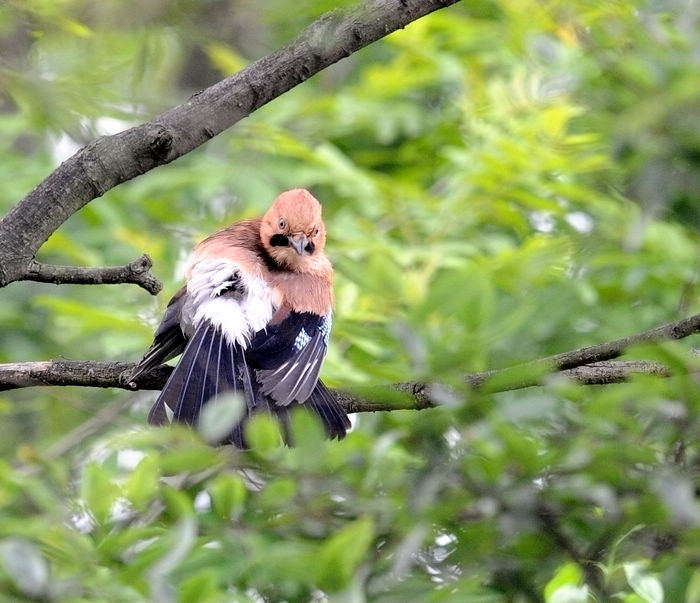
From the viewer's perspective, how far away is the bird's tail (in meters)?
3.29

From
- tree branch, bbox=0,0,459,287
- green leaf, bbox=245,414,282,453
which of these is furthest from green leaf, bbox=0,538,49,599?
tree branch, bbox=0,0,459,287

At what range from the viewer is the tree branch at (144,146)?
8.58 feet

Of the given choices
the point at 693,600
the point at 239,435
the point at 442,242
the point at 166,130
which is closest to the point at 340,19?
the point at 166,130

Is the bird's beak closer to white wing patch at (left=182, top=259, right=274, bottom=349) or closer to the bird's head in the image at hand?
the bird's head

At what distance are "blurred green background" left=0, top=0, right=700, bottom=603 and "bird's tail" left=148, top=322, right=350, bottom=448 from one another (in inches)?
5.4

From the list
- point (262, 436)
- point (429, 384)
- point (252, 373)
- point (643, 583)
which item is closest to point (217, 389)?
point (252, 373)

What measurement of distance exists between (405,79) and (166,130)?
12.3 feet

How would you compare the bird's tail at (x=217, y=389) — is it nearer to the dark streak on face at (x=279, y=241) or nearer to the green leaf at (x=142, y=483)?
the green leaf at (x=142, y=483)

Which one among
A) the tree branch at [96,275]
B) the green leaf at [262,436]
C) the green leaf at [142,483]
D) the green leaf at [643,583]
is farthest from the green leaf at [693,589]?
the tree branch at [96,275]

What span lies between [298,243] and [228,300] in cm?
62

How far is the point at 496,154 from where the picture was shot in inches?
211

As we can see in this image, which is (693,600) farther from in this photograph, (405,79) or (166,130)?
(405,79)

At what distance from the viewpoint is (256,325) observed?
3850 mm

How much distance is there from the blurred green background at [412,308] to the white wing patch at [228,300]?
13.8 inches
